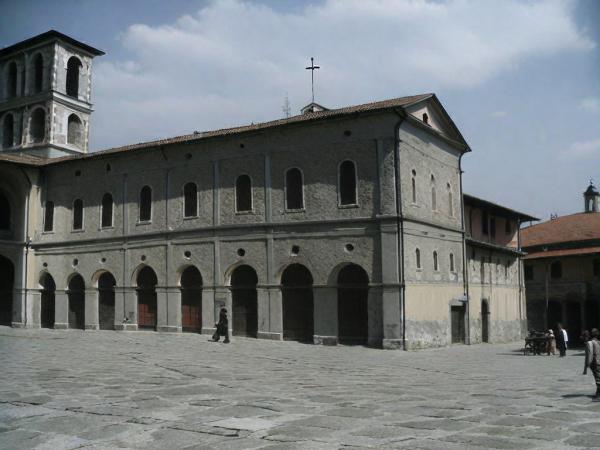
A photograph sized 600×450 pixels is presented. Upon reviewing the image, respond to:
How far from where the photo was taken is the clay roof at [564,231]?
43812 millimetres

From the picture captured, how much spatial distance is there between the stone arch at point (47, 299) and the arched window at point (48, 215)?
2.20 meters

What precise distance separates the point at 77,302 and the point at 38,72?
1493 centimetres

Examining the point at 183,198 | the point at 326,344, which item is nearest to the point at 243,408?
the point at 326,344

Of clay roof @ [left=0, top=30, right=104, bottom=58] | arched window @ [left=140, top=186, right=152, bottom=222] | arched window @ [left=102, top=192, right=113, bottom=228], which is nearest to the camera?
arched window @ [left=140, top=186, right=152, bottom=222]

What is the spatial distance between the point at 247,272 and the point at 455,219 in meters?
9.35

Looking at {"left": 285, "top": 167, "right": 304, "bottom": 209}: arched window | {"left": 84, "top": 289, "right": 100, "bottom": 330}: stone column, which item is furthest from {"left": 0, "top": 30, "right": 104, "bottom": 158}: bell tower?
{"left": 285, "top": 167, "right": 304, "bottom": 209}: arched window

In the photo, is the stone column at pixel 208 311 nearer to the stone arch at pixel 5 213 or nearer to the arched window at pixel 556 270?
the stone arch at pixel 5 213

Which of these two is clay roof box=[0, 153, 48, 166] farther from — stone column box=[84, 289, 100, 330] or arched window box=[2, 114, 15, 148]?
stone column box=[84, 289, 100, 330]

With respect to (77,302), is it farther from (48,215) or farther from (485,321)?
(485,321)

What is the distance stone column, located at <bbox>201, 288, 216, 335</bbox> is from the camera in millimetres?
25719

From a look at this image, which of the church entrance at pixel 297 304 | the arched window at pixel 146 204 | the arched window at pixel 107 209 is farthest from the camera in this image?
the arched window at pixel 107 209

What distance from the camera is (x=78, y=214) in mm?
30609

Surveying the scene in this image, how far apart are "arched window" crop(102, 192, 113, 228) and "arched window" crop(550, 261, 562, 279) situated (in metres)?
28.8

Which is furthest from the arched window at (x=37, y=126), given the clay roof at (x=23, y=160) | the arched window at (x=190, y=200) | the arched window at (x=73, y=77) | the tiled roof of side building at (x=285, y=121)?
the arched window at (x=190, y=200)
